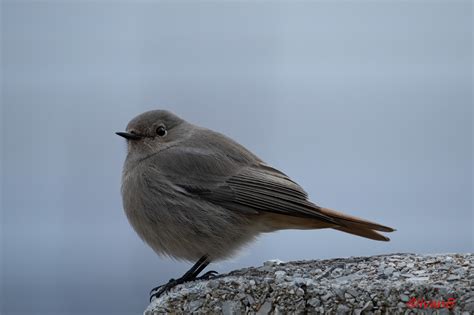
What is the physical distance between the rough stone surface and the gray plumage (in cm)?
54

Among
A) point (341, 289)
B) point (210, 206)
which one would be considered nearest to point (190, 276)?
point (210, 206)

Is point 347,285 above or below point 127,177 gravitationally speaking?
below

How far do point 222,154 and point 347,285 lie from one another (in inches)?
68.8

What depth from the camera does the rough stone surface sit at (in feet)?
9.75

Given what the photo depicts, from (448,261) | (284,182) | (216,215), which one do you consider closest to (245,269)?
(216,215)

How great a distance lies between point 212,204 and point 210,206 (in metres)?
0.03

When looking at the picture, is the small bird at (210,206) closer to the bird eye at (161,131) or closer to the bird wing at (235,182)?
the bird wing at (235,182)

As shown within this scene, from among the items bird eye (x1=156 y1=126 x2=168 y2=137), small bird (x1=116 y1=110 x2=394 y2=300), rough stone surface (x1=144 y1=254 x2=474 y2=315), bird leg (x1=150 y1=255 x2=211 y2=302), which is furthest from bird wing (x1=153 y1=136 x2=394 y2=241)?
rough stone surface (x1=144 y1=254 x2=474 y2=315)

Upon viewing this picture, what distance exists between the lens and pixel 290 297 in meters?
3.16

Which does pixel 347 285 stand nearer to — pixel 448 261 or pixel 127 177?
pixel 448 261

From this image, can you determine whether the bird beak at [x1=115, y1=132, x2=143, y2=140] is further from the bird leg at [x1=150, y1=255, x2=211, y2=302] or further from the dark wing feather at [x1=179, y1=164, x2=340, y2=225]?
the bird leg at [x1=150, y1=255, x2=211, y2=302]

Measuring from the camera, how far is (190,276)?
13.8 feet

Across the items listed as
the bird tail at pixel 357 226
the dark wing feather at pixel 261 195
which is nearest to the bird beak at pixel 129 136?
the dark wing feather at pixel 261 195

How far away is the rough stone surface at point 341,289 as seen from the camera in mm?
2973
